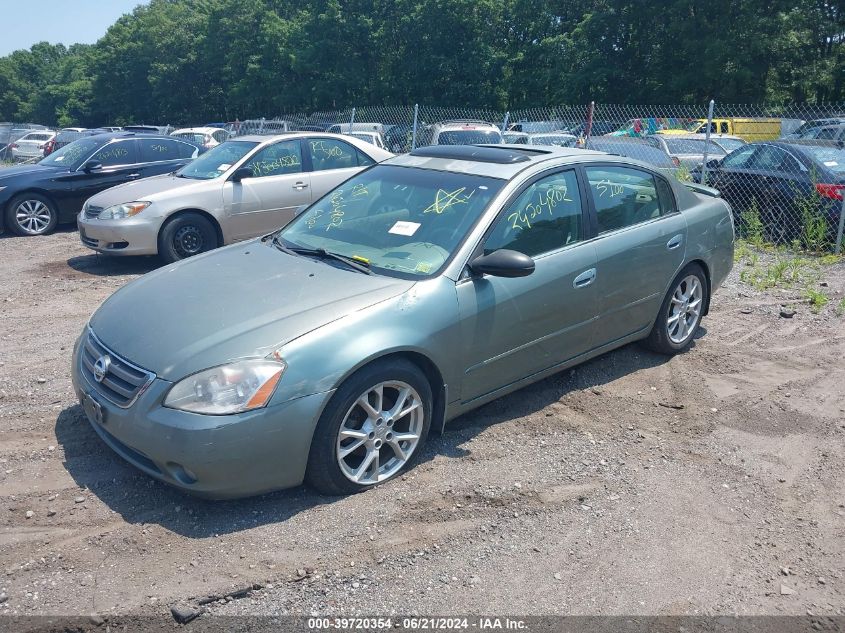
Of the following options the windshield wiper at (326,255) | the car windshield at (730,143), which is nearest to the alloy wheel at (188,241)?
the windshield wiper at (326,255)

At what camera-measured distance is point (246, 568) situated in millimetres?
3229

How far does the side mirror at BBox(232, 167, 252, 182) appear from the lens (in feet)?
29.6

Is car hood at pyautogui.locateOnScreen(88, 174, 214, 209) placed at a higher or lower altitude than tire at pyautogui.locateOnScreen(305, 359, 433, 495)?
higher

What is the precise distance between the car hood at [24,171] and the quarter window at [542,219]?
9.16 meters

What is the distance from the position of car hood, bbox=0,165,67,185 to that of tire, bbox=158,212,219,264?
377 cm

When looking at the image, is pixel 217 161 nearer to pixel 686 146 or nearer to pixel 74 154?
pixel 74 154

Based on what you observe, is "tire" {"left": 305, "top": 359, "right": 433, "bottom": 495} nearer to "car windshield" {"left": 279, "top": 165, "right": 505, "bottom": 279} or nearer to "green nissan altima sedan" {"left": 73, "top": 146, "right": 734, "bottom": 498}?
"green nissan altima sedan" {"left": 73, "top": 146, "right": 734, "bottom": 498}

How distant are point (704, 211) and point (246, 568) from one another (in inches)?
176

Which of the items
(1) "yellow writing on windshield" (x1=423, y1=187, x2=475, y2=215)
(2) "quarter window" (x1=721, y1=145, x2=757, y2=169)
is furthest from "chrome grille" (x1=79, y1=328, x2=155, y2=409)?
(2) "quarter window" (x1=721, y1=145, x2=757, y2=169)

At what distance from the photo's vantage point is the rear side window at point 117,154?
1141 centimetres

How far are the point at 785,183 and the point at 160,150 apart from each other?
9.45 m

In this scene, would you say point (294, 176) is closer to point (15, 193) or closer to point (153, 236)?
point (153, 236)

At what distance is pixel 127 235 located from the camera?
8.55 m

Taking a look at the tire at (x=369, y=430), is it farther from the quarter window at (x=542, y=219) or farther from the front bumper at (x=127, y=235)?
the front bumper at (x=127, y=235)
